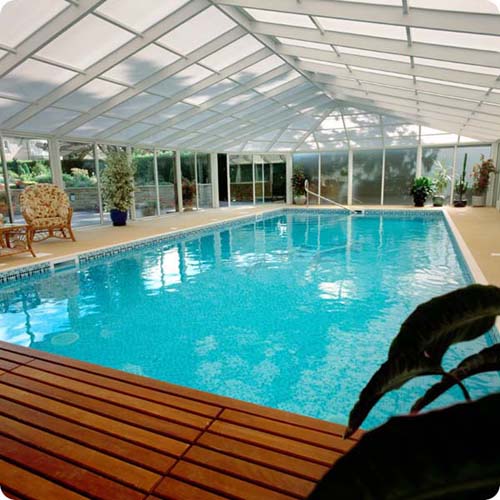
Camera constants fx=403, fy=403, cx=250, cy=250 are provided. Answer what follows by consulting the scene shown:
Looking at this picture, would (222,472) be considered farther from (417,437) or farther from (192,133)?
(192,133)

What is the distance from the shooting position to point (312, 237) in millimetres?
10672

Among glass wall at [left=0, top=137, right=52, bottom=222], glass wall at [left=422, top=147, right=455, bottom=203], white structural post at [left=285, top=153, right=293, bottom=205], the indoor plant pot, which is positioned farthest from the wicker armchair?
glass wall at [left=422, top=147, right=455, bottom=203]

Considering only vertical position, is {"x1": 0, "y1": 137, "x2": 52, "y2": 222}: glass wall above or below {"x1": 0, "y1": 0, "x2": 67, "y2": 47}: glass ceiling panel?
below

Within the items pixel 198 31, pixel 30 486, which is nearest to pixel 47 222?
pixel 198 31

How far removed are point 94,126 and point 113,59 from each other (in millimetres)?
3925

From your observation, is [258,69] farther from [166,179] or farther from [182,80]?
[166,179]

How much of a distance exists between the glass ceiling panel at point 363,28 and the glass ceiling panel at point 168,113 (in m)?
5.40

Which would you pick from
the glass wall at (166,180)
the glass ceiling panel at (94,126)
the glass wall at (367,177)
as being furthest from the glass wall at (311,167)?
the glass ceiling panel at (94,126)

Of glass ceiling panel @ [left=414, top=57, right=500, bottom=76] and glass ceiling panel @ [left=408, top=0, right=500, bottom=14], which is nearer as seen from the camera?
glass ceiling panel @ [left=408, top=0, right=500, bottom=14]

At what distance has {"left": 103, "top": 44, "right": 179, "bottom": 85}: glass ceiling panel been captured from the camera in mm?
7556

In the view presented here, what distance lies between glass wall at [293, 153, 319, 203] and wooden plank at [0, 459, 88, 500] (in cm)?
1797

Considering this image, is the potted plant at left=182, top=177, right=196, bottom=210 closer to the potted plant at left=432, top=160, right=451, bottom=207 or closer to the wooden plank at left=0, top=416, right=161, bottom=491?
the potted plant at left=432, top=160, right=451, bottom=207

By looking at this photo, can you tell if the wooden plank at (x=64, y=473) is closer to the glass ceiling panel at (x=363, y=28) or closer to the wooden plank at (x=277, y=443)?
the wooden plank at (x=277, y=443)

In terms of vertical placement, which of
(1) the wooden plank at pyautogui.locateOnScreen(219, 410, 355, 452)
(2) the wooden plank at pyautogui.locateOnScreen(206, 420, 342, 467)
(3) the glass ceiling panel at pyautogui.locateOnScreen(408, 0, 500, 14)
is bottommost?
(1) the wooden plank at pyautogui.locateOnScreen(219, 410, 355, 452)
